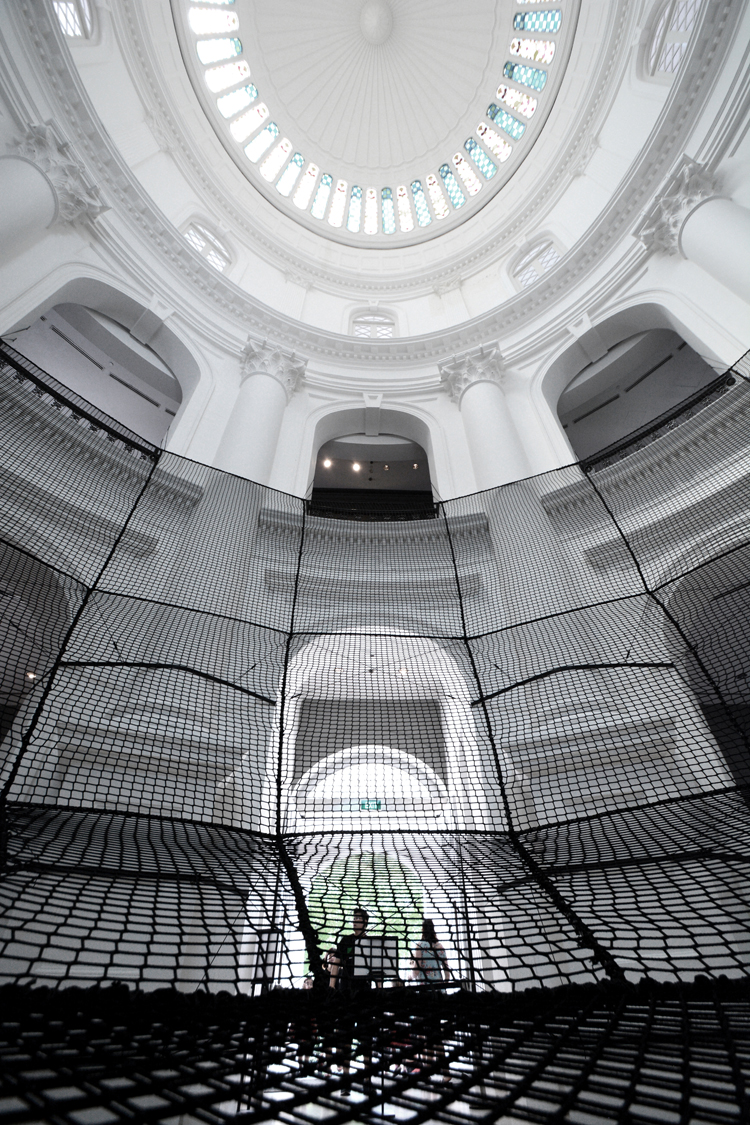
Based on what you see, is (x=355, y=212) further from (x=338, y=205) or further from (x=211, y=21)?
(x=211, y=21)

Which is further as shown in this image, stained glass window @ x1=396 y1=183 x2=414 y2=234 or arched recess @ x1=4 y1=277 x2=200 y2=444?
stained glass window @ x1=396 y1=183 x2=414 y2=234

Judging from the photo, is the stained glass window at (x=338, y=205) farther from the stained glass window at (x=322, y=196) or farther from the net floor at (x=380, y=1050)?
the net floor at (x=380, y=1050)

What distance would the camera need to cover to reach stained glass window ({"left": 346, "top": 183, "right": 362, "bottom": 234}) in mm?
17969

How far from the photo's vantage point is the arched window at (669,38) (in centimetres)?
968

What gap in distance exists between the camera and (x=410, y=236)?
17141 millimetres

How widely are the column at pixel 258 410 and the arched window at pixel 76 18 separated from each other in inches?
270

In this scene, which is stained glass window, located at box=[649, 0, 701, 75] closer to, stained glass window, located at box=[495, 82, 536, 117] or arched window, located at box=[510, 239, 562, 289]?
arched window, located at box=[510, 239, 562, 289]

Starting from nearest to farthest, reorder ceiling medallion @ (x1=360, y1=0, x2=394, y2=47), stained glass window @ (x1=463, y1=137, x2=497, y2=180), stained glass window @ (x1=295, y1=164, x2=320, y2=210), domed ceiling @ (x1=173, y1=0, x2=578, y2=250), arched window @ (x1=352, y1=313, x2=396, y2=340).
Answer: arched window @ (x1=352, y1=313, x2=396, y2=340) < domed ceiling @ (x1=173, y1=0, x2=578, y2=250) < stained glass window @ (x1=463, y1=137, x2=497, y2=180) < stained glass window @ (x1=295, y1=164, x2=320, y2=210) < ceiling medallion @ (x1=360, y1=0, x2=394, y2=47)

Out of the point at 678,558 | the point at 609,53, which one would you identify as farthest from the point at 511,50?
the point at 678,558

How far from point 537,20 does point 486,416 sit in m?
14.8

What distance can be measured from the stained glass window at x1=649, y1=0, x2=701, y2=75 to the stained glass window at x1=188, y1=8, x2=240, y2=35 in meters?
12.4

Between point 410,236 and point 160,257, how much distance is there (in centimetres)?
951

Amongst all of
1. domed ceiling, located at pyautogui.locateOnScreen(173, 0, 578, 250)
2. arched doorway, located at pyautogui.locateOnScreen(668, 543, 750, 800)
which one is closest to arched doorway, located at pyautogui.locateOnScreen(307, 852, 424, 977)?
arched doorway, located at pyautogui.locateOnScreen(668, 543, 750, 800)

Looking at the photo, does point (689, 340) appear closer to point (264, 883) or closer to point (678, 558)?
point (678, 558)
